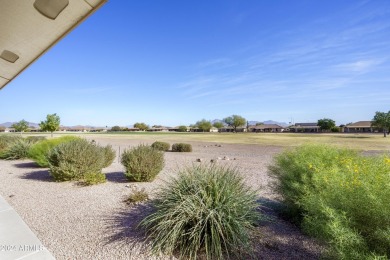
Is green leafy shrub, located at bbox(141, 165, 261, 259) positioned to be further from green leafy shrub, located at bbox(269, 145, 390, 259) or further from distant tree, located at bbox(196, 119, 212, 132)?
distant tree, located at bbox(196, 119, 212, 132)

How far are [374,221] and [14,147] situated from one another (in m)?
19.8

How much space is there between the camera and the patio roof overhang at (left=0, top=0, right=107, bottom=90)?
253 centimetres

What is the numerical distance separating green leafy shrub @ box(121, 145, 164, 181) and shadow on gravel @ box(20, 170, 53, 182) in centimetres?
329

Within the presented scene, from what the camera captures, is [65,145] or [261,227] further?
[65,145]

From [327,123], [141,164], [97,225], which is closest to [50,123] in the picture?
[141,164]

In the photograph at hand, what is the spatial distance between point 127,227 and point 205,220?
1.93 meters

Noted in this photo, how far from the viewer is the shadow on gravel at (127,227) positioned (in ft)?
14.3

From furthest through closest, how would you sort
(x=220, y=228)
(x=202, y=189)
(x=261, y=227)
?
1. (x=261, y=227)
2. (x=202, y=189)
3. (x=220, y=228)

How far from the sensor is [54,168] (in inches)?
361

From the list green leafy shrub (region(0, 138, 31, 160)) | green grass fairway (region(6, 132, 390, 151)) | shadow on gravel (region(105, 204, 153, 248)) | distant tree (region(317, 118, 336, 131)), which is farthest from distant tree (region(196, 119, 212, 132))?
shadow on gravel (region(105, 204, 153, 248))

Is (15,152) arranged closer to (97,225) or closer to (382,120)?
(97,225)

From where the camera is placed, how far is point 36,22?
2.89 metres

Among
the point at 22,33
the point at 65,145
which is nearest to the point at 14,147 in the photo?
the point at 65,145

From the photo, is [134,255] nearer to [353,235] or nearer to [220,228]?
[220,228]
